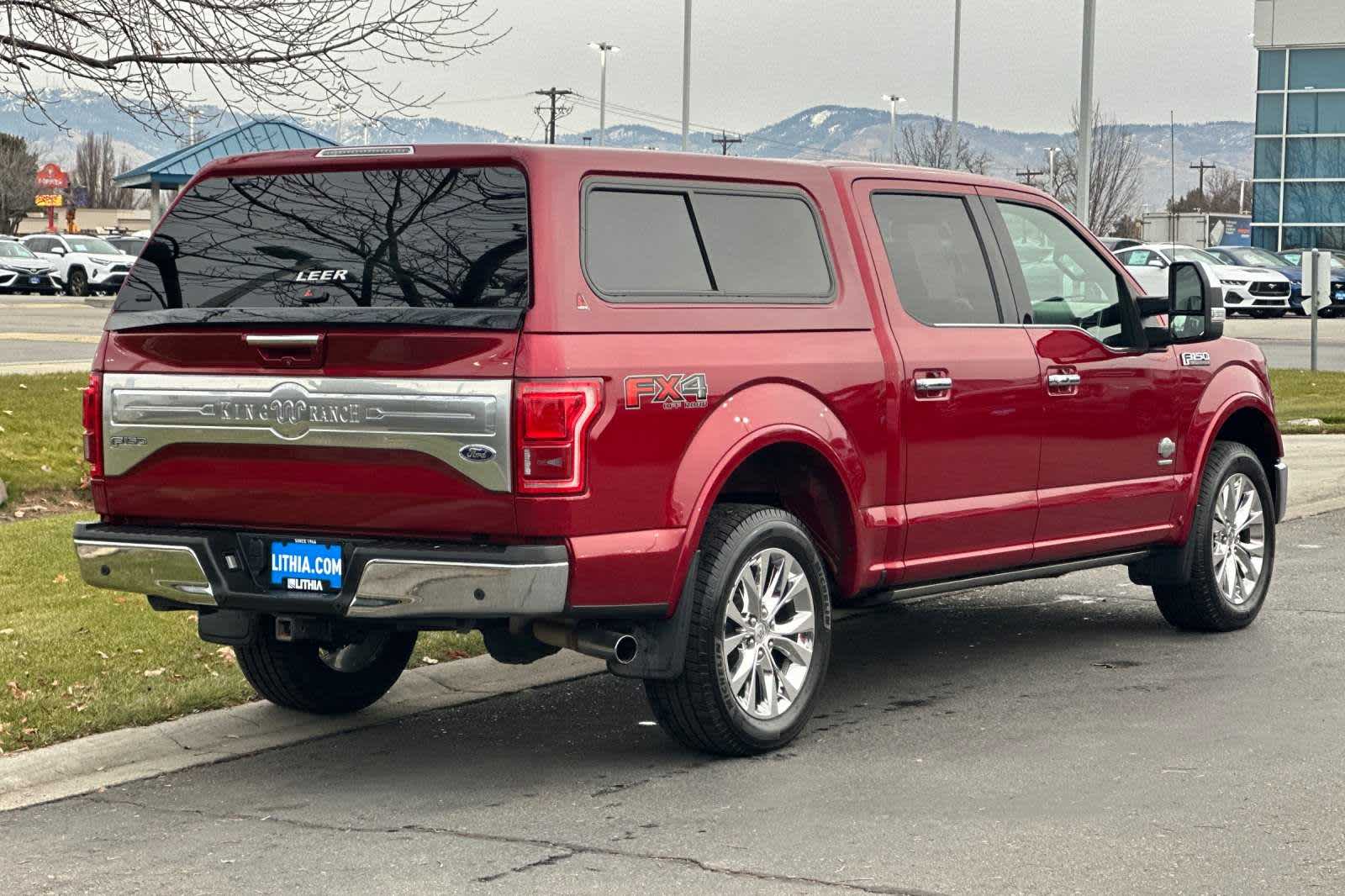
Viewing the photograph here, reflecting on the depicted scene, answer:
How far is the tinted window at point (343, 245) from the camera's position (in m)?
5.98

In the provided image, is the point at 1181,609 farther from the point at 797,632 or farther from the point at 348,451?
the point at 348,451

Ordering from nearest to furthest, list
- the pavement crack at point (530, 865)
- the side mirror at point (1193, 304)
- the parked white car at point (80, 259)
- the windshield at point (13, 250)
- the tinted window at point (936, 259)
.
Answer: the pavement crack at point (530, 865)
the tinted window at point (936, 259)
the side mirror at point (1193, 304)
the parked white car at point (80, 259)
the windshield at point (13, 250)

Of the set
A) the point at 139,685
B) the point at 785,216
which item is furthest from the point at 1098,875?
the point at 139,685

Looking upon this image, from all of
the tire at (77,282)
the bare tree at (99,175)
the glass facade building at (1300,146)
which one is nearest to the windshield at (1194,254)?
the glass facade building at (1300,146)

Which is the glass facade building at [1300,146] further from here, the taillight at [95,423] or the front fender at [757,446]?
the taillight at [95,423]

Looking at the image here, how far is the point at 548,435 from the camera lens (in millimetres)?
5805

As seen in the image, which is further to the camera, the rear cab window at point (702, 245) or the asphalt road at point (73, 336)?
the asphalt road at point (73, 336)

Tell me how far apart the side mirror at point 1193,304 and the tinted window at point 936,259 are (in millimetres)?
1155

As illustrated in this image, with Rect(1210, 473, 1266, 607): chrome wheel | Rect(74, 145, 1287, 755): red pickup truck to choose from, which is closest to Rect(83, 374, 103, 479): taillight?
Rect(74, 145, 1287, 755): red pickup truck

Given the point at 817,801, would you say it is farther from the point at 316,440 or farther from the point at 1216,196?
the point at 1216,196

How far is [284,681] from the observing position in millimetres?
7164

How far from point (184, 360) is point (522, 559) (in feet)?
4.63

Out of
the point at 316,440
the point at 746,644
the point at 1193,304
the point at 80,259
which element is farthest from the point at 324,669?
the point at 80,259

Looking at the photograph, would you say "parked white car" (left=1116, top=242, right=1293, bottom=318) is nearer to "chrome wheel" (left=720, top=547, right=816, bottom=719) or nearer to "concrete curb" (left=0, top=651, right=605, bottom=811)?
"concrete curb" (left=0, top=651, right=605, bottom=811)
